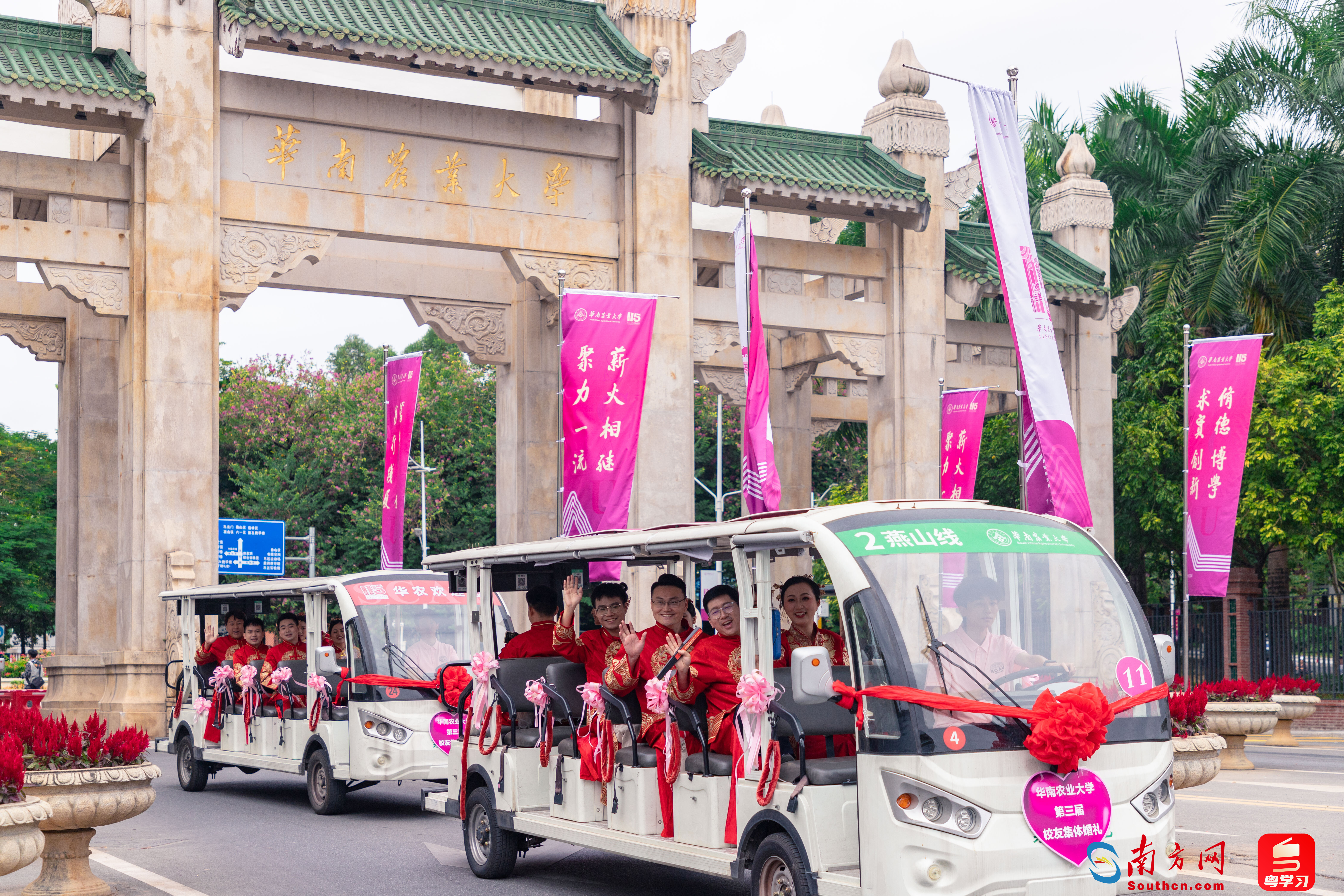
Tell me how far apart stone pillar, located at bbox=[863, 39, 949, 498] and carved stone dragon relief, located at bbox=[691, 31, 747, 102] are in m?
2.96

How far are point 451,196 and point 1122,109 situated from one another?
2027 centimetres

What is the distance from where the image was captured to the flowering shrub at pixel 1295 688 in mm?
24219

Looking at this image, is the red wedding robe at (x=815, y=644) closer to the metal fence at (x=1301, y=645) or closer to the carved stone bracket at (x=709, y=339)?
the carved stone bracket at (x=709, y=339)

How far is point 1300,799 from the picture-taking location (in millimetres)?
14734

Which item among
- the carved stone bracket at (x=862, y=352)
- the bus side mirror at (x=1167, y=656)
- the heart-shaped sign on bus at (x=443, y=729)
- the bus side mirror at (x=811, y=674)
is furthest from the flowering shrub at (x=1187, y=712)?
the carved stone bracket at (x=862, y=352)

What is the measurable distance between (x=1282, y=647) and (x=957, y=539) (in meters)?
22.3

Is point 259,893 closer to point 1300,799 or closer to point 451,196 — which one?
point 1300,799

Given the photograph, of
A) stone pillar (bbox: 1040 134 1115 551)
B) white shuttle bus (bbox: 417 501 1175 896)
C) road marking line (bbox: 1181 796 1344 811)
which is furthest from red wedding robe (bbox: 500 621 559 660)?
stone pillar (bbox: 1040 134 1115 551)

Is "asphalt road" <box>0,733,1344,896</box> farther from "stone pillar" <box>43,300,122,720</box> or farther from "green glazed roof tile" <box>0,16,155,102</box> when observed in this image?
"green glazed roof tile" <box>0,16,155,102</box>

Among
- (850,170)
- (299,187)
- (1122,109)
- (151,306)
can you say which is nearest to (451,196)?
(299,187)

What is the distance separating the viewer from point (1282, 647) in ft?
91.4

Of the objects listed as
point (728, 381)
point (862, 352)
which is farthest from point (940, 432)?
point (728, 381)

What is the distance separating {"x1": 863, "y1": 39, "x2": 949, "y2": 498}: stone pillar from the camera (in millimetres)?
25609

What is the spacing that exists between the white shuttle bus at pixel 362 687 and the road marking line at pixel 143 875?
8.32 feet
